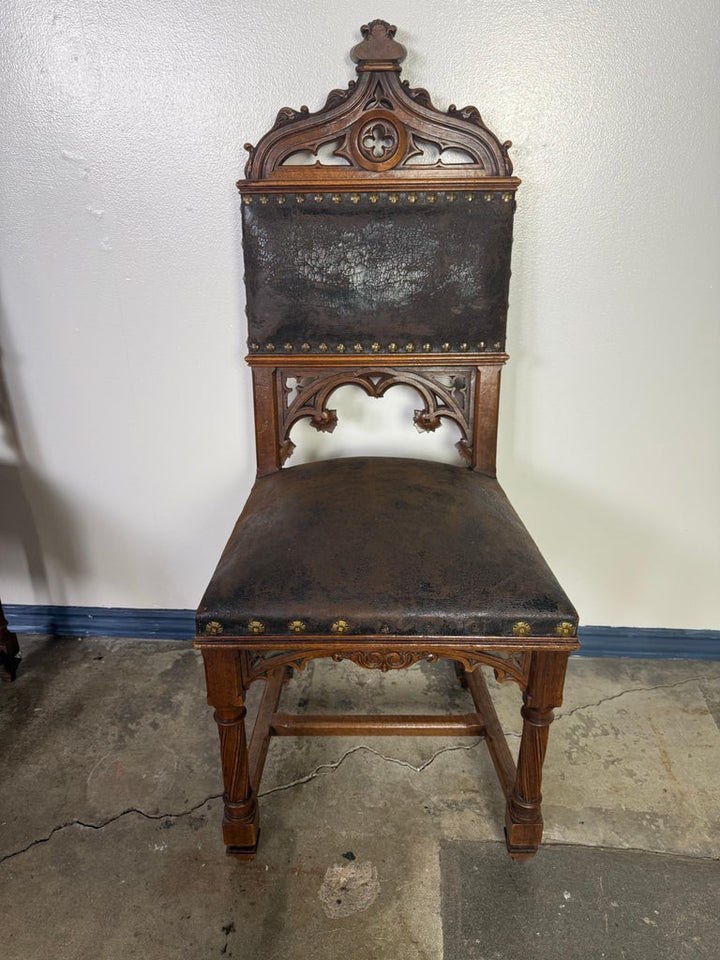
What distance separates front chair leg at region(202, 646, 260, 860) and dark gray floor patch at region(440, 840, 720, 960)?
16.6 inches

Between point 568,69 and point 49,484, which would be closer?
point 568,69

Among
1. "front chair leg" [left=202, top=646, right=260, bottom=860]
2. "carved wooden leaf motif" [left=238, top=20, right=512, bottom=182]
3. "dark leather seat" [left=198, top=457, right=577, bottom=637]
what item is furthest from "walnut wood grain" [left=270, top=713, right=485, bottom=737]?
"carved wooden leaf motif" [left=238, top=20, right=512, bottom=182]

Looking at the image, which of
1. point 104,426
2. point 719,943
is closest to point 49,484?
Answer: point 104,426

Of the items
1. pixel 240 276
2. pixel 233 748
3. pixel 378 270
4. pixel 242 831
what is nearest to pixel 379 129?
pixel 378 270

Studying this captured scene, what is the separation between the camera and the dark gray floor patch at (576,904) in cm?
124

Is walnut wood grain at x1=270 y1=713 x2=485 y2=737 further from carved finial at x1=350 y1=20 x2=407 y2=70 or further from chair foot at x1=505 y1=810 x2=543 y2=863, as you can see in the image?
carved finial at x1=350 y1=20 x2=407 y2=70

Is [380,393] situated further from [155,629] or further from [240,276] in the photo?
[155,629]

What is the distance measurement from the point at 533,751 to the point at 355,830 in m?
0.45

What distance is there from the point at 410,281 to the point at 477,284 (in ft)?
0.49

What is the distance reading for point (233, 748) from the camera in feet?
4.34

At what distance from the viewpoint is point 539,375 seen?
1751 mm

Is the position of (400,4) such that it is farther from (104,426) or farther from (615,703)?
(615,703)

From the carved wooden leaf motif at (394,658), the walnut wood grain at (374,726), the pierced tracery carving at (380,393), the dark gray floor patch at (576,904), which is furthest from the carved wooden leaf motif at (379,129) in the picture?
the dark gray floor patch at (576,904)

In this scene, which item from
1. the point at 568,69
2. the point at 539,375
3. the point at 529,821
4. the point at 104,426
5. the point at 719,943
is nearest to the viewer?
the point at 719,943
